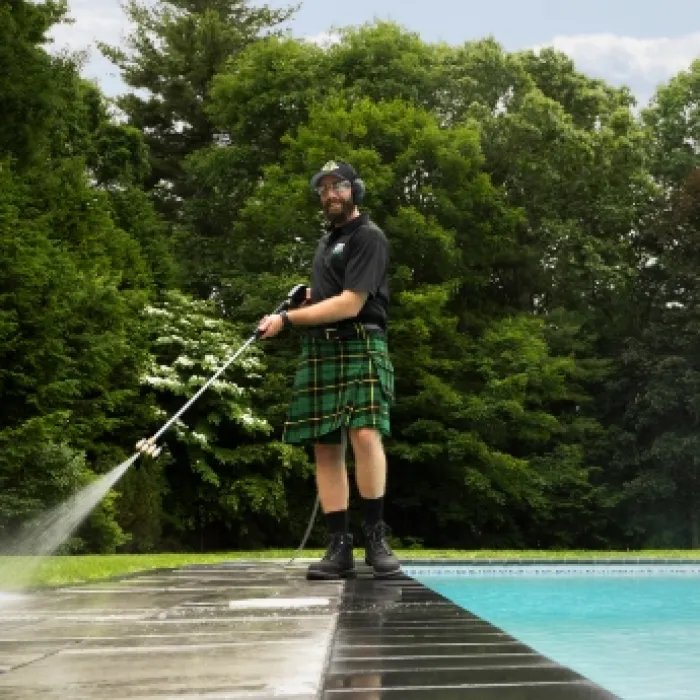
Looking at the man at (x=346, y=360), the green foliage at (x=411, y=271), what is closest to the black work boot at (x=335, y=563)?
the man at (x=346, y=360)

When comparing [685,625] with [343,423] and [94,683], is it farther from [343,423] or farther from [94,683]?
[94,683]

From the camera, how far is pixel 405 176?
21594mm

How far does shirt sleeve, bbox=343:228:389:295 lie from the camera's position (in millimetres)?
4484

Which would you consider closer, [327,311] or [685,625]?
[327,311]

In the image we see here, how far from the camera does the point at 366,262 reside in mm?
4520

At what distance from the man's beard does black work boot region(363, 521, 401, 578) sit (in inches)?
50.2

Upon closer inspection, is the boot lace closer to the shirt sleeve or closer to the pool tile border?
the shirt sleeve

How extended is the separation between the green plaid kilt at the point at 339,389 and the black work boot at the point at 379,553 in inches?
15.9

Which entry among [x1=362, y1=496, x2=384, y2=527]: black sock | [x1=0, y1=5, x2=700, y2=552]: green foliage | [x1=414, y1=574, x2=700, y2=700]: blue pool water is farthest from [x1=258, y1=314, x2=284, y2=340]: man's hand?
[x1=0, y1=5, x2=700, y2=552]: green foliage

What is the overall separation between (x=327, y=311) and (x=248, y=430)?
12797 millimetres

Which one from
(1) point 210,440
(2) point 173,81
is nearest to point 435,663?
(1) point 210,440

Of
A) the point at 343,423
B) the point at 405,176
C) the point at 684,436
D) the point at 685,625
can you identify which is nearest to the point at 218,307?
the point at 405,176

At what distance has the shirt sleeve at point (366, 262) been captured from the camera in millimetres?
4484

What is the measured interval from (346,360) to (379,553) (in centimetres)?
81
